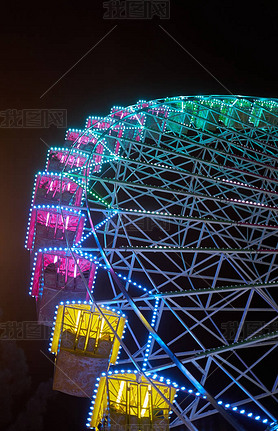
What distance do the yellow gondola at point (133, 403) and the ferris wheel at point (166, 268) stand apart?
0.04 metres

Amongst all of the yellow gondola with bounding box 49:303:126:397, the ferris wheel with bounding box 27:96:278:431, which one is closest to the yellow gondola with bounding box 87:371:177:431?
the ferris wheel with bounding box 27:96:278:431

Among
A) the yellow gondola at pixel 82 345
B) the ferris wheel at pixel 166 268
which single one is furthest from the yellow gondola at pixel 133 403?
the yellow gondola at pixel 82 345

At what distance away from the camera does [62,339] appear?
451 inches

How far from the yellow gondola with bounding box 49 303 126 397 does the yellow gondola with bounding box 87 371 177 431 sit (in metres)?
0.80

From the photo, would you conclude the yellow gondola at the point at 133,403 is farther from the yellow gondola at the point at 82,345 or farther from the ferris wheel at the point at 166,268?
the yellow gondola at the point at 82,345

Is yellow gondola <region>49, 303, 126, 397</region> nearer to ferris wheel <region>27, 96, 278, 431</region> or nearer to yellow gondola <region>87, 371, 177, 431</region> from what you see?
ferris wheel <region>27, 96, 278, 431</region>

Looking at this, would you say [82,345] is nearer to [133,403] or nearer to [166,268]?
[133,403]

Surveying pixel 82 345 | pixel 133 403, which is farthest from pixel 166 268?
pixel 133 403

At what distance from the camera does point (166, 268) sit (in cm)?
2030

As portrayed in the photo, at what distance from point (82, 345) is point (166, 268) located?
9314 millimetres

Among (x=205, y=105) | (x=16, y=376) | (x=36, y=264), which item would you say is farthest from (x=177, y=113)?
(x=16, y=376)

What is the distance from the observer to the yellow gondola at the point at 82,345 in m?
11.1

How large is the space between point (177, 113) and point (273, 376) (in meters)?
10.8

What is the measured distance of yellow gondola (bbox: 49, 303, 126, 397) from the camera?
436 inches
